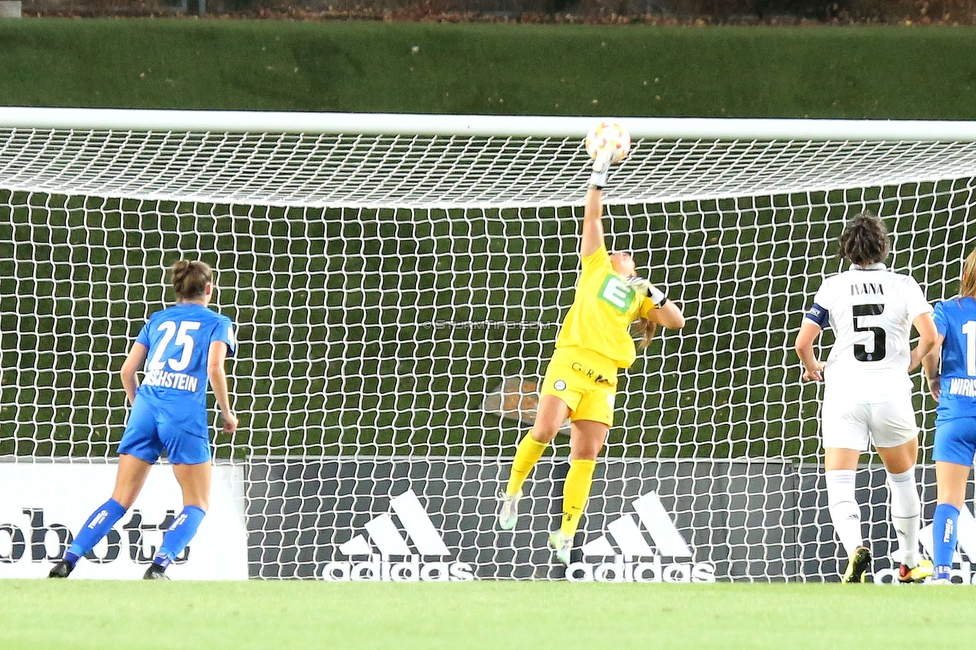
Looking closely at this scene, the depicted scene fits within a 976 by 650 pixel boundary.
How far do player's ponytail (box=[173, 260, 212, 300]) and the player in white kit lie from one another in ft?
7.79

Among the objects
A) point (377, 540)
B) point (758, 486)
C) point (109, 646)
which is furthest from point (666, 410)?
point (109, 646)

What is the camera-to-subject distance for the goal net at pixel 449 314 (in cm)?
642

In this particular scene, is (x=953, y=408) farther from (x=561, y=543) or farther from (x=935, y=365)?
(x=561, y=543)

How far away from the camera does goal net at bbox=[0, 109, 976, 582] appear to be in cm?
642

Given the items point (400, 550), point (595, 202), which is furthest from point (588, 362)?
point (400, 550)

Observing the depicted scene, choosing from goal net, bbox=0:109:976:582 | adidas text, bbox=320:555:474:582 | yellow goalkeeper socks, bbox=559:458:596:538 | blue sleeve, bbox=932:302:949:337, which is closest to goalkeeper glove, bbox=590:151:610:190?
goal net, bbox=0:109:976:582

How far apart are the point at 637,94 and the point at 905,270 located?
2.37 meters

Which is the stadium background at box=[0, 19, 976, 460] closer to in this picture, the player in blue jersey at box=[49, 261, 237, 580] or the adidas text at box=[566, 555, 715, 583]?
the adidas text at box=[566, 555, 715, 583]

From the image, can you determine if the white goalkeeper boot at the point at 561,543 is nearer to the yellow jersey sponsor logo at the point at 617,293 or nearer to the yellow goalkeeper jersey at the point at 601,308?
the yellow goalkeeper jersey at the point at 601,308

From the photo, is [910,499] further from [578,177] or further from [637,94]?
[637,94]

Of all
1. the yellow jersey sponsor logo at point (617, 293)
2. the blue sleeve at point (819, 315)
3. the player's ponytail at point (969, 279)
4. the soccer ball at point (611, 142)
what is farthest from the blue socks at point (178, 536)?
the player's ponytail at point (969, 279)

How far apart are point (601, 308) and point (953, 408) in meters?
1.39

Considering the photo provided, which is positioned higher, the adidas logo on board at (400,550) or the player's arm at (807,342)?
the player's arm at (807,342)

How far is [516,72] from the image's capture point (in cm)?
954
